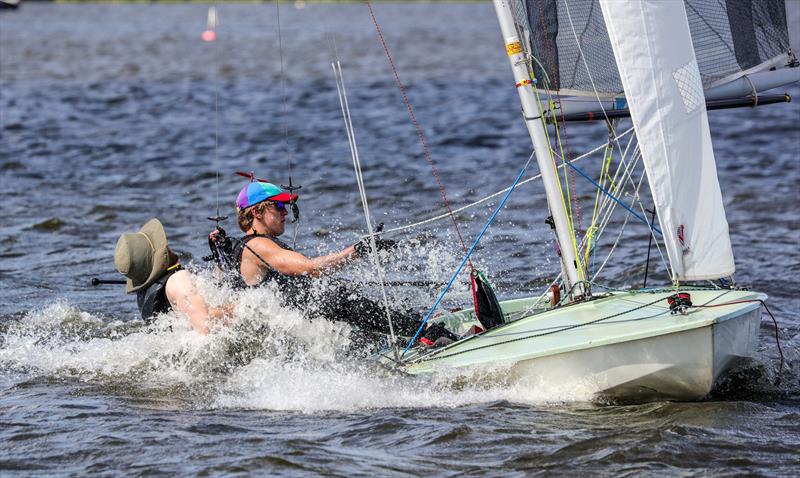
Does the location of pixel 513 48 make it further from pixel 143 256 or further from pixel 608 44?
pixel 143 256

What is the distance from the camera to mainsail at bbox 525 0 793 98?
830 cm

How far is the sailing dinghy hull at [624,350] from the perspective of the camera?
6.60 meters

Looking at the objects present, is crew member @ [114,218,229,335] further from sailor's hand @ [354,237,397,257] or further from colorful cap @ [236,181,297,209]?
sailor's hand @ [354,237,397,257]

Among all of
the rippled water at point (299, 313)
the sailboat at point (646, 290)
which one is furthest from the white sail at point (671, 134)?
the rippled water at point (299, 313)

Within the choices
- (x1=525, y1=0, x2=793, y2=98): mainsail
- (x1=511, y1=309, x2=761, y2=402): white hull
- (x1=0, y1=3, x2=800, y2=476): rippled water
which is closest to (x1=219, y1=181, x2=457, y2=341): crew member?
(x1=0, y1=3, x2=800, y2=476): rippled water

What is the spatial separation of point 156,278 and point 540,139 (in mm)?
2654

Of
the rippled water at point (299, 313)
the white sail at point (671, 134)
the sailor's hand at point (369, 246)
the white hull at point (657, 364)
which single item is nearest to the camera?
the rippled water at point (299, 313)

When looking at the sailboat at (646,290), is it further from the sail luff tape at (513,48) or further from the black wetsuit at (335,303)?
the black wetsuit at (335,303)

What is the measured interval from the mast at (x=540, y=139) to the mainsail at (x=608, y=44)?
727 mm

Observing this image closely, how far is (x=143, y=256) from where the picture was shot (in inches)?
296

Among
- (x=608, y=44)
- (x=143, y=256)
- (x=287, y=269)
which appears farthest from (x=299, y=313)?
(x=608, y=44)

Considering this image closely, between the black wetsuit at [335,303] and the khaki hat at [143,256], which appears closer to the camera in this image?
the khaki hat at [143,256]

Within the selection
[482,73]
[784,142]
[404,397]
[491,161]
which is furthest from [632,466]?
[482,73]

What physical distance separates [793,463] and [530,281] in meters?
4.87
